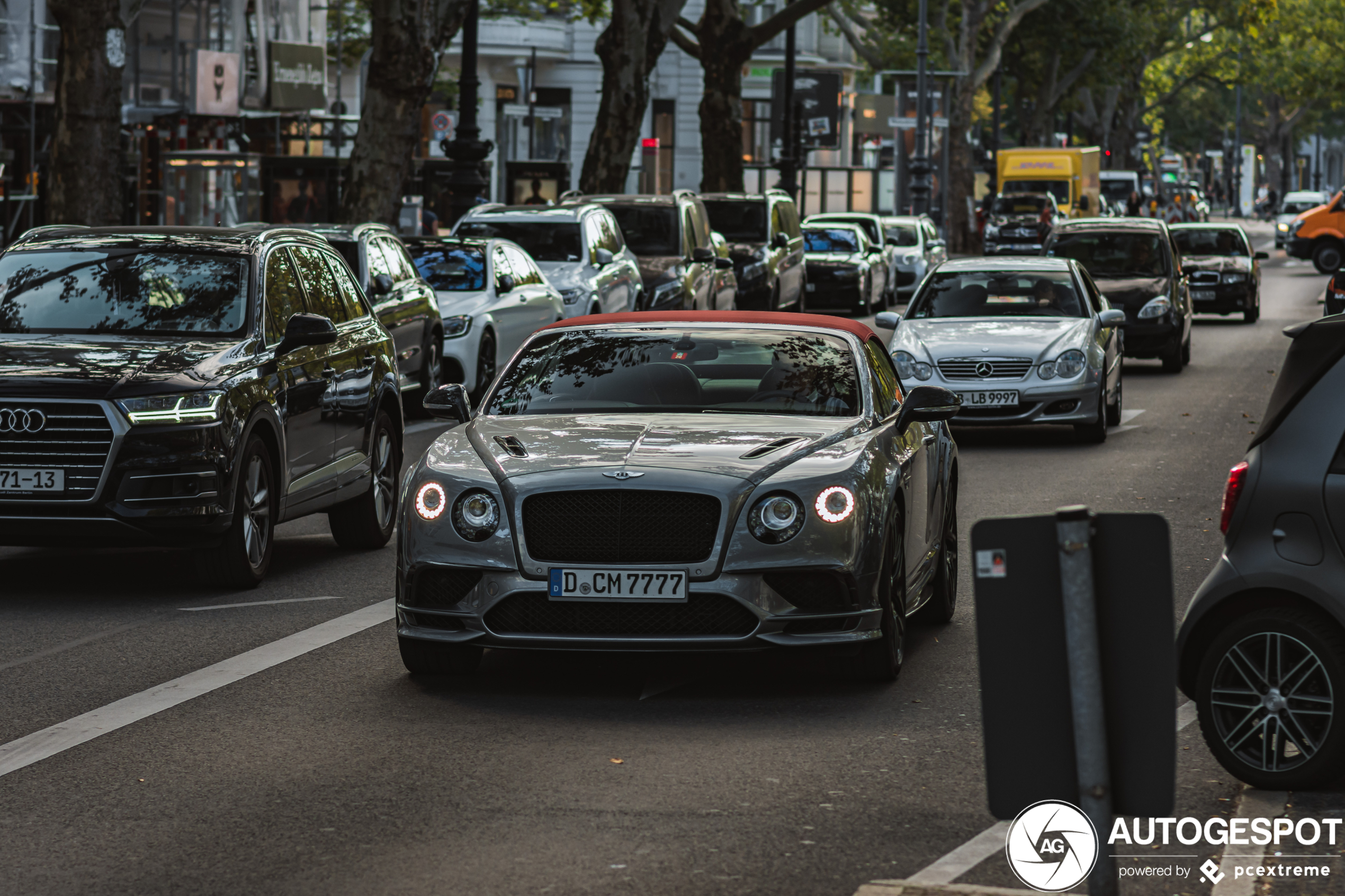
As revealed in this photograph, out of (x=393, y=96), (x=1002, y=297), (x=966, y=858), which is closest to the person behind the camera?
(x=966, y=858)

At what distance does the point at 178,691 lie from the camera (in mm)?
7871

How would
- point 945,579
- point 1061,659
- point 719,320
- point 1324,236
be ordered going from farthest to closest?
point 1324,236 < point 945,579 < point 719,320 < point 1061,659

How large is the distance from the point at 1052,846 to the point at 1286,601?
1544mm

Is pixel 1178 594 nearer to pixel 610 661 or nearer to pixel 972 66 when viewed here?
pixel 610 661

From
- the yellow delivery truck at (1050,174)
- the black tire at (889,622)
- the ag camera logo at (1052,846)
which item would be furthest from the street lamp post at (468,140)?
the yellow delivery truck at (1050,174)

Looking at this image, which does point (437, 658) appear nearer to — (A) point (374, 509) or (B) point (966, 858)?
(B) point (966, 858)

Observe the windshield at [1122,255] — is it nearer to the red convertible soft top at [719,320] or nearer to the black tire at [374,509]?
the black tire at [374,509]

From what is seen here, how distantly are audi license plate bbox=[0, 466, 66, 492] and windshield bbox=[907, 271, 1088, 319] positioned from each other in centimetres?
982

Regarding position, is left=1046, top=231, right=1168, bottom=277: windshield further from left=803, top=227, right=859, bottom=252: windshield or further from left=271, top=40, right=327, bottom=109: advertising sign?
left=271, top=40, right=327, bottom=109: advertising sign

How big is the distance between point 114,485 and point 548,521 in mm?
2934

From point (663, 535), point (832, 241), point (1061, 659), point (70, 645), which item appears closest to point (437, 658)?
point (663, 535)

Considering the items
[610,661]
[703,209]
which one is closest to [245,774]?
[610,661]

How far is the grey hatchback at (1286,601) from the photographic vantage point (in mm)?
6109

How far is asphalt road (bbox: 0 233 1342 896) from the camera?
5.54 metres
